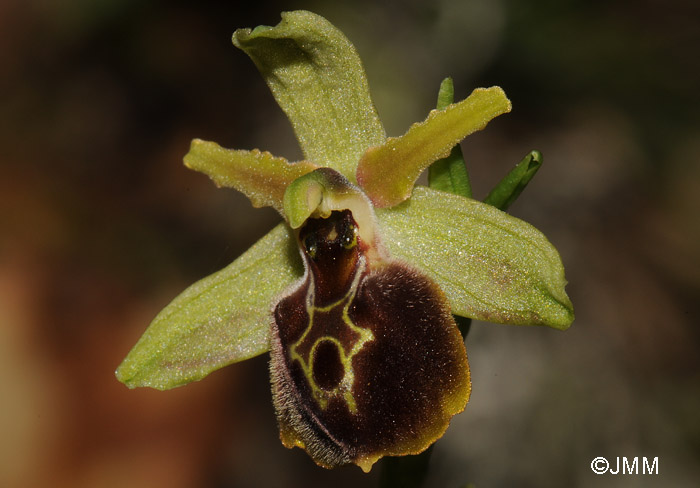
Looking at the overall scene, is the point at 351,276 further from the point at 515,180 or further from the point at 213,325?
the point at 515,180

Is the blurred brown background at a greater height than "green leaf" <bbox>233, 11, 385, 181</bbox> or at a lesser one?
lesser

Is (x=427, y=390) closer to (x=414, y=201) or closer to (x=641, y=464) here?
(x=414, y=201)

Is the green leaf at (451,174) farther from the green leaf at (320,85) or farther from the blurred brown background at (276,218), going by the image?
the blurred brown background at (276,218)
